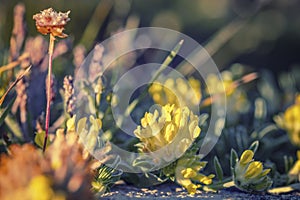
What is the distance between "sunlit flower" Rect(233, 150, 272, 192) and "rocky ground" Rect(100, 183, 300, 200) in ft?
0.09

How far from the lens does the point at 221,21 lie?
3.28 meters

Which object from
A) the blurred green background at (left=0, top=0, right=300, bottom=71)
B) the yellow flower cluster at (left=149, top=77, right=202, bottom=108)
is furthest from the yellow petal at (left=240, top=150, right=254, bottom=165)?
the blurred green background at (left=0, top=0, right=300, bottom=71)

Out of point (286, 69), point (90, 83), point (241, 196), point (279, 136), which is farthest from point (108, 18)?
point (241, 196)

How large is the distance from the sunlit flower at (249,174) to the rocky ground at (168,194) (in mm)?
28

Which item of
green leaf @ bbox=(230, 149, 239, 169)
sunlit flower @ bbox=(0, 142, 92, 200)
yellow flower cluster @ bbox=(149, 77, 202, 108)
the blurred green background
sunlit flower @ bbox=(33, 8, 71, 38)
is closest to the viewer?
sunlit flower @ bbox=(0, 142, 92, 200)

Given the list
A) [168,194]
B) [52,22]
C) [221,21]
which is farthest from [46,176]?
[221,21]

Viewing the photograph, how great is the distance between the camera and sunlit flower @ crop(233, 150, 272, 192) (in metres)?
1.15

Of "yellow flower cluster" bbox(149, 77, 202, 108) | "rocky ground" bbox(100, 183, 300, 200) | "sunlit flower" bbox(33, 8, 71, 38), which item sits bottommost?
"rocky ground" bbox(100, 183, 300, 200)

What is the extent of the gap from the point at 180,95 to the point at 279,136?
1.15ft

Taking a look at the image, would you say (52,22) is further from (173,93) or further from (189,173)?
(173,93)

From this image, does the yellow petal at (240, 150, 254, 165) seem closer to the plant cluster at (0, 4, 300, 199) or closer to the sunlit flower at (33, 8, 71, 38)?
the plant cluster at (0, 4, 300, 199)

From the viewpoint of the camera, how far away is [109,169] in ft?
3.64

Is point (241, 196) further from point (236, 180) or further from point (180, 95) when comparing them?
point (180, 95)

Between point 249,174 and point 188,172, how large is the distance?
0.40 ft
